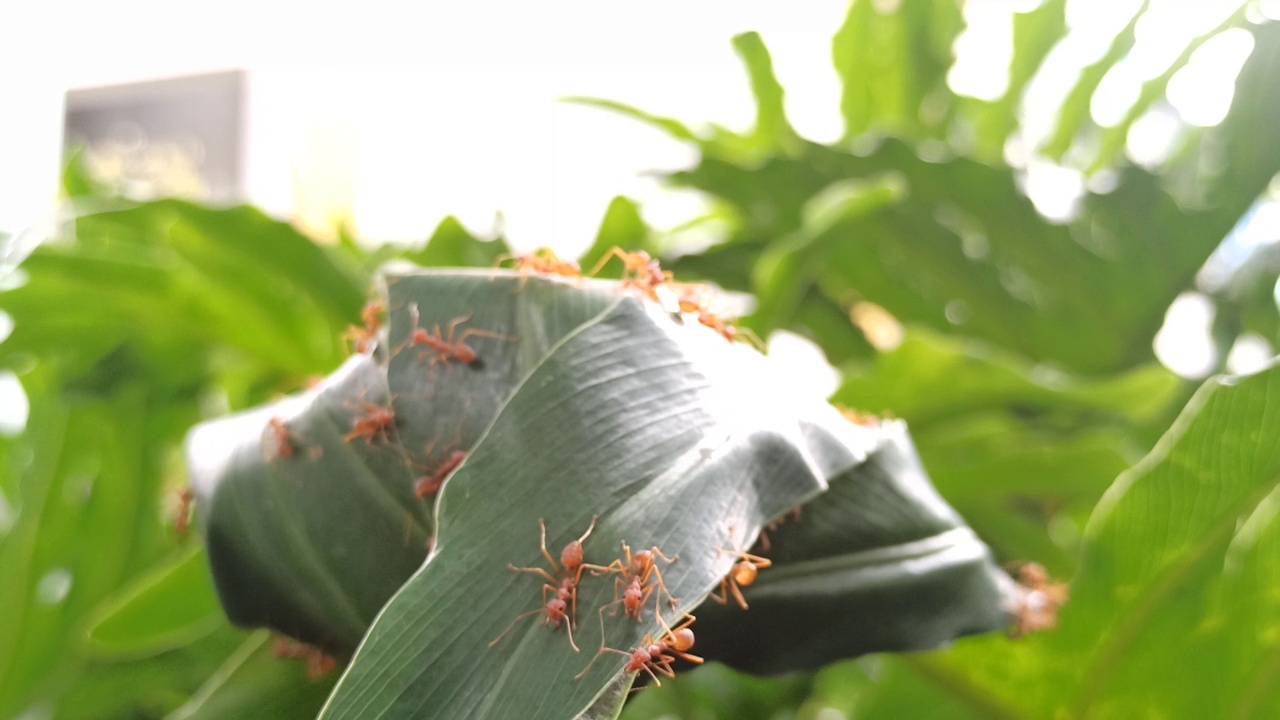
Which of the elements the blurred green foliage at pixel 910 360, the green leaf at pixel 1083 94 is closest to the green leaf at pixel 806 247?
the blurred green foliage at pixel 910 360

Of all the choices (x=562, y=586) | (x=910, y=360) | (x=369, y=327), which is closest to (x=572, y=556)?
(x=562, y=586)

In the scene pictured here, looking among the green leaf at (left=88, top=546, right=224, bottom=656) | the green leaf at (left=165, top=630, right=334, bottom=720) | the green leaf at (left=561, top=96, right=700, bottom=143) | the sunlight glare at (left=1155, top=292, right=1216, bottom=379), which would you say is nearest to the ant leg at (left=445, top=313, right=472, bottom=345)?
the green leaf at (left=165, top=630, right=334, bottom=720)

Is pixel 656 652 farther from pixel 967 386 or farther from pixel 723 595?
pixel 967 386

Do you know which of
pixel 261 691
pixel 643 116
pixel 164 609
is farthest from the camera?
pixel 643 116

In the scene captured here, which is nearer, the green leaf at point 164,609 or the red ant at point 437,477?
the red ant at point 437,477

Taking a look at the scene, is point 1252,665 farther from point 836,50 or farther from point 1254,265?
point 836,50

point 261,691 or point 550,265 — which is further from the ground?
point 550,265

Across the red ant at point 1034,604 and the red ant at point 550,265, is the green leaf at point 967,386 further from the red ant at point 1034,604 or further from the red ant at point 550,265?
the red ant at point 550,265

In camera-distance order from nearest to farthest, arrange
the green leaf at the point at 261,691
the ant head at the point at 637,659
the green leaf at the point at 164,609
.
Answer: the ant head at the point at 637,659
the green leaf at the point at 261,691
the green leaf at the point at 164,609
